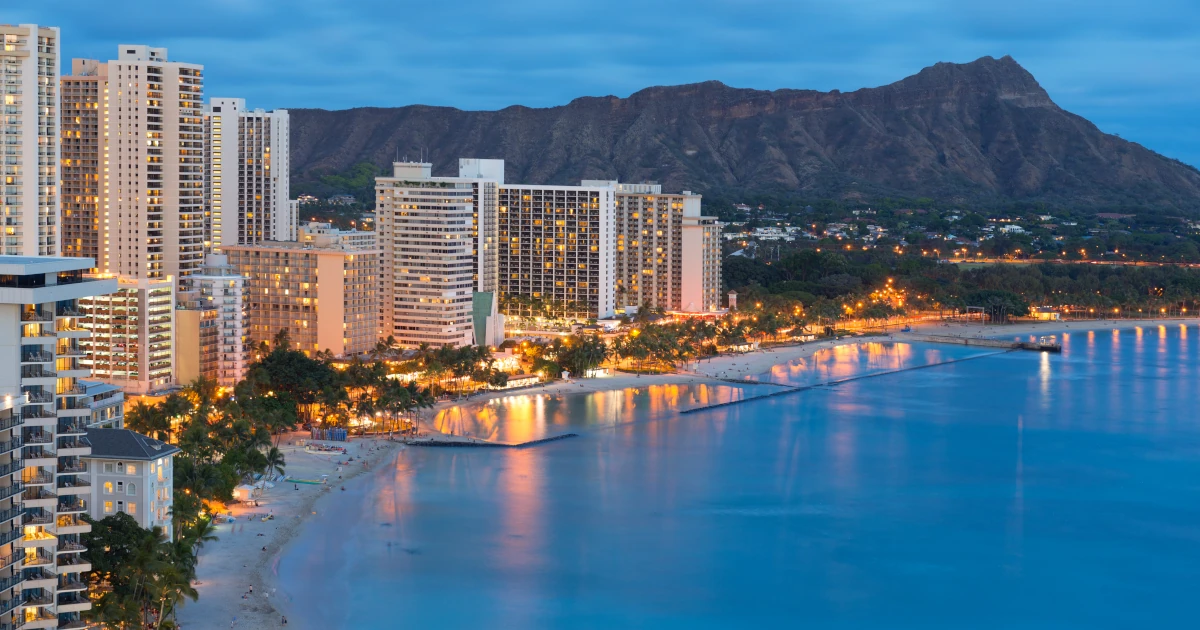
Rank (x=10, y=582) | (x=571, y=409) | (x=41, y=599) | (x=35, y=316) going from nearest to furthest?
(x=10, y=582) → (x=35, y=316) → (x=41, y=599) → (x=571, y=409)

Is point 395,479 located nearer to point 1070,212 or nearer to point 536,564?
point 536,564

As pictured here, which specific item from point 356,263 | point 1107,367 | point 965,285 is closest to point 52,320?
point 356,263

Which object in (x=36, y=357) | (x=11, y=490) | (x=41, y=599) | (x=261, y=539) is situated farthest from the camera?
(x=261, y=539)

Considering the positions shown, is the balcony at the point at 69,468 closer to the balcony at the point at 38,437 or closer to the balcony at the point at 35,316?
the balcony at the point at 38,437

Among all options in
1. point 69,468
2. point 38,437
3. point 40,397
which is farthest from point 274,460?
point 40,397

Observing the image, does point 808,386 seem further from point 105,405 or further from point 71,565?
point 71,565

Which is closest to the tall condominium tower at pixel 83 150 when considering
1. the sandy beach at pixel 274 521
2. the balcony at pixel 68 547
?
the sandy beach at pixel 274 521
